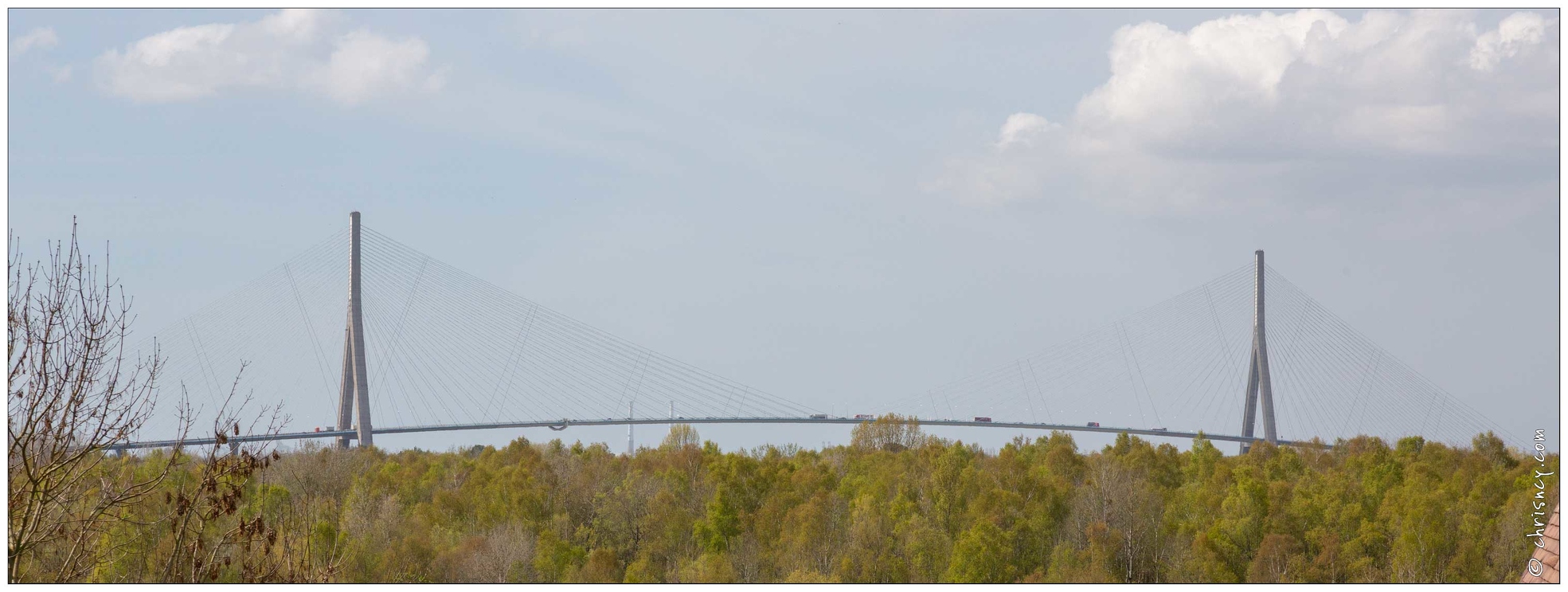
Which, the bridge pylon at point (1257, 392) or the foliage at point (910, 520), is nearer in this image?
the foliage at point (910, 520)

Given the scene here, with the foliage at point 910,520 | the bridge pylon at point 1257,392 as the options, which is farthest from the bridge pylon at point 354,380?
the bridge pylon at point 1257,392

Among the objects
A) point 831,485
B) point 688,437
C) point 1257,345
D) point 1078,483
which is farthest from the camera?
point 688,437

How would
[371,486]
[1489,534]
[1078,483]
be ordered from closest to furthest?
[1489,534] < [371,486] < [1078,483]

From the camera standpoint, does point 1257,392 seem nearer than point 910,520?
No

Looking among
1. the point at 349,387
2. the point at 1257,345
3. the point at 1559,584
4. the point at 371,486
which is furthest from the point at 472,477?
the point at 1559,584

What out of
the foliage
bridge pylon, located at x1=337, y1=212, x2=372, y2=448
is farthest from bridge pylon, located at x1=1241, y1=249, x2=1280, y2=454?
bridge pylon, located at x1=337, y1=212, x2=372, y2=448

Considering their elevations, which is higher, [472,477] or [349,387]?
[349,387]

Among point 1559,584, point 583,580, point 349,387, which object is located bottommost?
point 583,580

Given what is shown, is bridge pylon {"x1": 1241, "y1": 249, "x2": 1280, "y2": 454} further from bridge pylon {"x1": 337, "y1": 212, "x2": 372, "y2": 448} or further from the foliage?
bridge pylon {"x1": 337, "y1": 212, "x2": 372, "y2": 448}

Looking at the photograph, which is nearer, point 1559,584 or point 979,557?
point 1559,584

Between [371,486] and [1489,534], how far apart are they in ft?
63.2

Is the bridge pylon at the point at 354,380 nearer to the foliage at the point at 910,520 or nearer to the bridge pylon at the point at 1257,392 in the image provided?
the foliage at the point at 910,520

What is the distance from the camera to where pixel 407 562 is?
20.0 m

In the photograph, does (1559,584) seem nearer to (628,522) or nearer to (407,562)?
(407,562)
